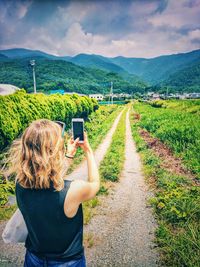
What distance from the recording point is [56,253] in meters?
1.81

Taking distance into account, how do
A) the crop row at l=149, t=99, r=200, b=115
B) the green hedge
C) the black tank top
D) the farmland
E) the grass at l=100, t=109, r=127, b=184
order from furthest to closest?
the crop row at l=149, t=99, r=200, b=115 < the green hedge < the grass at l=100, t=109, r=127, b=184 < the farmland < the black tank top

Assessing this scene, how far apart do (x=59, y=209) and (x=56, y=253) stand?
44 cm

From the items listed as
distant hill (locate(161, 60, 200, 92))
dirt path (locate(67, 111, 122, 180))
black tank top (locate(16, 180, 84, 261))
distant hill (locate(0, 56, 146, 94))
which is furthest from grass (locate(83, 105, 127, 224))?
distant hill (locate(161, 60, 200, 92))

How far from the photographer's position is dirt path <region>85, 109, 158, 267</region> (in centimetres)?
414

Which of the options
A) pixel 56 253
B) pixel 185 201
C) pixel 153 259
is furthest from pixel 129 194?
pixel 56 253

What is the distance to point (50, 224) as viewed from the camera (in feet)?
5.62

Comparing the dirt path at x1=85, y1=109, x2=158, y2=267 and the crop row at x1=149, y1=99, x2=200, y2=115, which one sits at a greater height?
the crop row at x1=149, y1=99, x2=200, y2=115

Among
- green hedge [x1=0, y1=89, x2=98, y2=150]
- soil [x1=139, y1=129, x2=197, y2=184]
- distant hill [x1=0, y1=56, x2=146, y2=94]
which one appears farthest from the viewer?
distant hill [x1=0, y1=56, x2=146, y2=94]

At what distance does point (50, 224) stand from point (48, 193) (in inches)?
10.1

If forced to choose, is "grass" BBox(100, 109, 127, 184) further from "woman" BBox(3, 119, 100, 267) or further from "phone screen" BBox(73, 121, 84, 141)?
"woman" BBox(3, 119, 100, 267)

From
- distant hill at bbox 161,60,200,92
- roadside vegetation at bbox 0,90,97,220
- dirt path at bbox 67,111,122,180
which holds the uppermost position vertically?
distant hill at bbox 161,60,200,92

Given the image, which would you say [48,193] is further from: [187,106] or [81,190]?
[187,106]

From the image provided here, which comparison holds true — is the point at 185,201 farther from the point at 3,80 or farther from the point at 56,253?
the point at 3,80

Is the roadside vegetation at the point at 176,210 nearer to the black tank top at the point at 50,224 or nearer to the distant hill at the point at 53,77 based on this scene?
the black tank top at the point at 50,224
